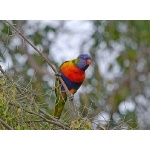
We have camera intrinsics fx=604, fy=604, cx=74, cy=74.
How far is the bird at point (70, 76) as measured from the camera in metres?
2.29

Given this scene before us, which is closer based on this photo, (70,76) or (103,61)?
(70,76)

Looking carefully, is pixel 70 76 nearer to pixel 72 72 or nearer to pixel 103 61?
pixel 72 72

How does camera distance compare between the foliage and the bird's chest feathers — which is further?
the foliage

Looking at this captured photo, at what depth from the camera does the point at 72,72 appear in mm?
2441

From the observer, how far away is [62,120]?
2139 mm

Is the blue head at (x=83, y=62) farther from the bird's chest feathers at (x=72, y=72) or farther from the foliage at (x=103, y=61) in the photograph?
the foliage at (x=103, y=61)

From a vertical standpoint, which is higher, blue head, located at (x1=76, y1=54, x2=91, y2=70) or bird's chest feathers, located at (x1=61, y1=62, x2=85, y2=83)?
blue head, located at (x1=76, y1=54, x2=91, y2=70)

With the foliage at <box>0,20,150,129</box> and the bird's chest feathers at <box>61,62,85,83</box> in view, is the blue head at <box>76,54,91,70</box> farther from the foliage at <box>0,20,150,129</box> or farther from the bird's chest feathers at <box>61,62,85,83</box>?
the foliage at <box>0,20,150,129</box>

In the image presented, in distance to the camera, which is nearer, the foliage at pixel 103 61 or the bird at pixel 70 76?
the bird at pixel 70 76

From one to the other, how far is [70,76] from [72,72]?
Result: 0.21 ft

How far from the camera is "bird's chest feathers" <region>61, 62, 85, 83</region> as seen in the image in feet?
7.80

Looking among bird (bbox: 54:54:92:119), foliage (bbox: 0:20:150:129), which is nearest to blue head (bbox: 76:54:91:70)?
bird (bbox: 54:54:92:119)

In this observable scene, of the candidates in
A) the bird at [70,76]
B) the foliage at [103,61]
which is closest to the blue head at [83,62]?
the bird at [70,76]

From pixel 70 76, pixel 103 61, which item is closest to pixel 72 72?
pixel 70 76
